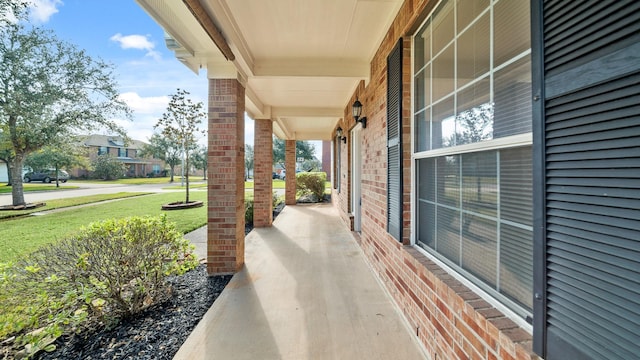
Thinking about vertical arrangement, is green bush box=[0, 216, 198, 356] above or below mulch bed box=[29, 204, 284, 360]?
above

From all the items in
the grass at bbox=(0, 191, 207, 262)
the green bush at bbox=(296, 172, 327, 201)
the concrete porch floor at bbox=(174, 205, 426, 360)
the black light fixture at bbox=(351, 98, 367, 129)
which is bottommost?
the concrete porch floor at bbox=(174, 205, 426, 360)

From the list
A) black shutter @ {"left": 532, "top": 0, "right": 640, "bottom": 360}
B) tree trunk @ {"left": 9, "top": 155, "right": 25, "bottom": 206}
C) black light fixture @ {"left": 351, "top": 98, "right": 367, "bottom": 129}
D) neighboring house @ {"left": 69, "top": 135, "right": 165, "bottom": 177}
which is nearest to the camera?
black shutter @ {"left": 532, "top": 0, "right": 640, "bottom": 360}

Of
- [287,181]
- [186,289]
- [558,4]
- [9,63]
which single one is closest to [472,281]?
[558,4]

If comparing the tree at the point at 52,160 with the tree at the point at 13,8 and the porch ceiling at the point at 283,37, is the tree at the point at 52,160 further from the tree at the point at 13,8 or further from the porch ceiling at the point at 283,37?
the porch ceiling at the point at 283,37

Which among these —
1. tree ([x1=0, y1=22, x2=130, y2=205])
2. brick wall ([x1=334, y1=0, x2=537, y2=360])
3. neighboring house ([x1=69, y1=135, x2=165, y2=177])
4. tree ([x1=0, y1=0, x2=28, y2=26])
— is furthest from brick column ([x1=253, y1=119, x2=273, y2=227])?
neighboring house ([x1=69, y1=135, x2=165, y2=177])

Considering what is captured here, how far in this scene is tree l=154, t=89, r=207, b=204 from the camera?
29.5 feet

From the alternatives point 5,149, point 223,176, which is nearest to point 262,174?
point 223,176

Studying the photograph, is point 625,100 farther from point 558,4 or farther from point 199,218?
point 199,218

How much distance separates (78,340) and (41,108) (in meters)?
11.4

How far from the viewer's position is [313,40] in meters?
3.59

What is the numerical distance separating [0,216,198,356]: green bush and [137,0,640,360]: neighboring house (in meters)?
1.02

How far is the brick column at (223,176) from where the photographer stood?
390cm

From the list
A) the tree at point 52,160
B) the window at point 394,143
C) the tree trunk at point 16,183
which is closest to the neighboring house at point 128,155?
the tree at point 52,160

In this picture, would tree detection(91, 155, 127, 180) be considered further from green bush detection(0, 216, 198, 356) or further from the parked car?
green bush detection(0, 216, 198, 356)
